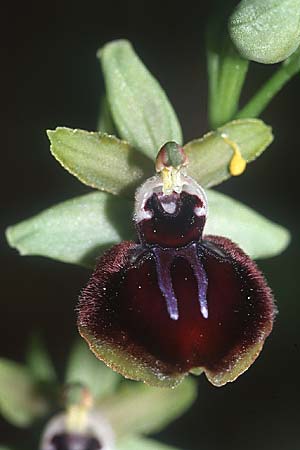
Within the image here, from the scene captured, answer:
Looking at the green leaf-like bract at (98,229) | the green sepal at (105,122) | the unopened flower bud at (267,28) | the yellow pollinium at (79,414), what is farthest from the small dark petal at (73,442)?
the unopened flower bud at (267,28)

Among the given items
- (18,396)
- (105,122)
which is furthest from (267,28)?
(18,396)

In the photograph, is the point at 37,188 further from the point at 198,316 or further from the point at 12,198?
the point at 198,316

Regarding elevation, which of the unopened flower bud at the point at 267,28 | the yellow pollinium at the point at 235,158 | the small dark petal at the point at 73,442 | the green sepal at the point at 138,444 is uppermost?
the unopened flower bud at the point at 267,28

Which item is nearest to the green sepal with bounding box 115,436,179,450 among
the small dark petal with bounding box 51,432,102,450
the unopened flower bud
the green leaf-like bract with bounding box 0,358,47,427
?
the small dark petal with bounding box 51,432,102,450

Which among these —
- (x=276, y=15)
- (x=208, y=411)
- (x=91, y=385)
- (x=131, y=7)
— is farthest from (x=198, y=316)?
(x=131, y=7)

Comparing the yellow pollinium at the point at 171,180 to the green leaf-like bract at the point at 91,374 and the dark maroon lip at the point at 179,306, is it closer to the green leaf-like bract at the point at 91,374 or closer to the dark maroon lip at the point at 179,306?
the dark maroon lip at the point at 179,306

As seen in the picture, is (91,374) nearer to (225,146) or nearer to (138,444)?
(138,444)
